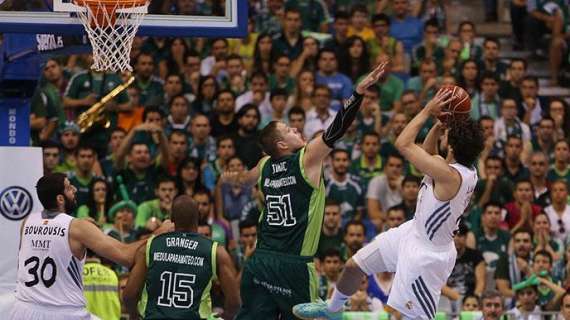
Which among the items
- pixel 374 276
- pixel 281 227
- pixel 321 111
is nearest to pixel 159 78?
pixel 321 111

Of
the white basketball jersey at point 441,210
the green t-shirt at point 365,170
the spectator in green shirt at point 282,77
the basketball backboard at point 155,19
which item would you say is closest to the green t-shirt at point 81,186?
the spectator in green shirt at point 282,77

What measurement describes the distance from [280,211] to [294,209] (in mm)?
135

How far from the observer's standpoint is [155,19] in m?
15.0

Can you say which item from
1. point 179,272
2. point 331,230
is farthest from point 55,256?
point 331,230

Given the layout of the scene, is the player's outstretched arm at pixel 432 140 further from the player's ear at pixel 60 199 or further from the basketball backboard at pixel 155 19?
the player's ear at pixel 60 199

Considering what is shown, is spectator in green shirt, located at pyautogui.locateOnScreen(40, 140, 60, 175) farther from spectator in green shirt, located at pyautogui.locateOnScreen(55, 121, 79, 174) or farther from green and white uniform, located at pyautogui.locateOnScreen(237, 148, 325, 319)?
green and white uniform, located at pyautogui.locateOnScreen(237, 148, 325, 319)

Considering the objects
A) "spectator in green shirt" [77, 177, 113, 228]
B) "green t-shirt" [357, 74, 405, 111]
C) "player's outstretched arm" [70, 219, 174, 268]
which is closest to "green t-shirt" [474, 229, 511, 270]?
"green t-shirt" [357, 74, 405, 111]

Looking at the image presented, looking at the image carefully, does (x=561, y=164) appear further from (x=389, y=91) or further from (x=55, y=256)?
(x=55, y=256)

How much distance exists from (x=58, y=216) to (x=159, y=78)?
8.93 m

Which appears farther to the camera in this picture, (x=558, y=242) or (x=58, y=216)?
(x=558, y=242)

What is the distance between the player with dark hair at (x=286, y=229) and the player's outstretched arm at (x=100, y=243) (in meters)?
1.19

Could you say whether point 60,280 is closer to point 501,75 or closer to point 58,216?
point 58,216

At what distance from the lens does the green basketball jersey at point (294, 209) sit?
13727 millimetres

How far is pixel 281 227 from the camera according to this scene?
13781 mm
